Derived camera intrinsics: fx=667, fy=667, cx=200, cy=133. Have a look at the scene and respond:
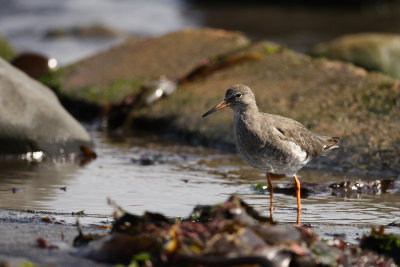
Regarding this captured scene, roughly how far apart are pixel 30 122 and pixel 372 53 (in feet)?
23.9

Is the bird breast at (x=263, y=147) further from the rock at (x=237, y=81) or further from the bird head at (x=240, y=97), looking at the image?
the rock at (x=237, y=81)

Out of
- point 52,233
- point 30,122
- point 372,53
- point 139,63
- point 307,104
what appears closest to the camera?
point 52,233

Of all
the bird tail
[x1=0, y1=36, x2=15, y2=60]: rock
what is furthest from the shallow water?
[x1=0, y1=36, x2=15, y2=60]: rock

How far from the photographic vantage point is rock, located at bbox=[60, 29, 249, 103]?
1102 cm

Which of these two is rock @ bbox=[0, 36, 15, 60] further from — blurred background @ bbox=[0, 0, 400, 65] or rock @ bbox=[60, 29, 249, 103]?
rock @ bbox=[60, 29, 249, 103]

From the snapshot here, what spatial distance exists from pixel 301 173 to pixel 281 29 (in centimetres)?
1543

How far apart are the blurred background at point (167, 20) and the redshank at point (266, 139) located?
11372mm

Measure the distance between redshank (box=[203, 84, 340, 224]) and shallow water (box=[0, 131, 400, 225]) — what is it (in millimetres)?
396

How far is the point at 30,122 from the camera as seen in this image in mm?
8273

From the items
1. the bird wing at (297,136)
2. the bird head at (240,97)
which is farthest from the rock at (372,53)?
the bird head at (240,97)

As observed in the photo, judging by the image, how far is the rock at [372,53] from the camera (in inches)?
502

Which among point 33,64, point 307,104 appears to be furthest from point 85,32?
point 307,104

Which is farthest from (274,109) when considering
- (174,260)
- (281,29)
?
(281,29)

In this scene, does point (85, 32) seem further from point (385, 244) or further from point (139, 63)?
point (385, 244)
